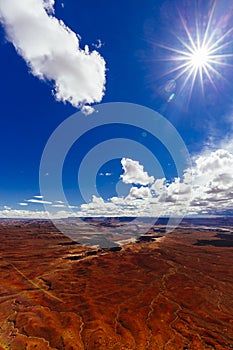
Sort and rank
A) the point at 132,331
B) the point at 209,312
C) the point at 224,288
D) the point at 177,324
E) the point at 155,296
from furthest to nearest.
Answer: the point at 224,288
the point at 155,296
the point at 209,312
the point at 177,324
the point at 132,331

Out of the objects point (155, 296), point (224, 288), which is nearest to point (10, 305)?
point (155, 296)

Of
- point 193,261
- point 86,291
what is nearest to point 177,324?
point 86,291

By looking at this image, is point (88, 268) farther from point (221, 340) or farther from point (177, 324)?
point (221, 340)

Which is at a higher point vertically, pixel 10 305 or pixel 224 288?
pixel 10 305

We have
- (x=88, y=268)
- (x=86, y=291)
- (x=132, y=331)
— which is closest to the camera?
(x=132, y=331)

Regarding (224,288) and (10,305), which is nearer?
(10,305)

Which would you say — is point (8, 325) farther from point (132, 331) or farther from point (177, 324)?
point (177, 324)
